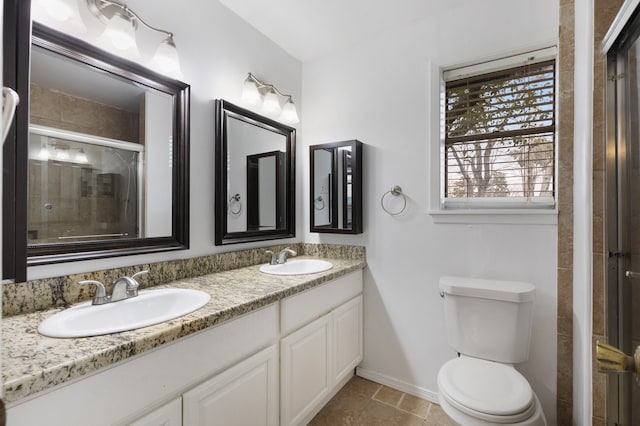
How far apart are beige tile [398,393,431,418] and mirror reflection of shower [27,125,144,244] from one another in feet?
6.02

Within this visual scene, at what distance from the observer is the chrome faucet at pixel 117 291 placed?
4.00ft

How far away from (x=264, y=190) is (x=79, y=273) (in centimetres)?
116

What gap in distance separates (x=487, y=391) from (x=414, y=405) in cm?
78

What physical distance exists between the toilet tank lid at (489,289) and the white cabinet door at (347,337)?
25.1 inches

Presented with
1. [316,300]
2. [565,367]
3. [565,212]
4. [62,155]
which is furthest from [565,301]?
[62,155]

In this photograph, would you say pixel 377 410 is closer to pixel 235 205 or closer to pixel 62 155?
pixel 235 205

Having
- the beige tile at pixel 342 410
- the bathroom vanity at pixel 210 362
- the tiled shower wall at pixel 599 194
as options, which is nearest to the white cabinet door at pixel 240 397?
the bathroom vanity at pixel 210 362

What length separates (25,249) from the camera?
103cm

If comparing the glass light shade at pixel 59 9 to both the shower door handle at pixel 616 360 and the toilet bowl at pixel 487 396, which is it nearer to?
the shower door handle at pixel 616 360

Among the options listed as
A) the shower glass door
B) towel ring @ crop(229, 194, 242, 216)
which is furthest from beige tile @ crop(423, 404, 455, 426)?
towel ring @ crop(229, 194, 242, 216)

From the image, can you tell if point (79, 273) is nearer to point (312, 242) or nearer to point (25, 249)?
point (25, 249)

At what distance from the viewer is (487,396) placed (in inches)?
50.9

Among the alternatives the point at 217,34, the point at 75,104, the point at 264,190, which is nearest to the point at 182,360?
the point at 75,104

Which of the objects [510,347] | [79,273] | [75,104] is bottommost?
[510,347]
